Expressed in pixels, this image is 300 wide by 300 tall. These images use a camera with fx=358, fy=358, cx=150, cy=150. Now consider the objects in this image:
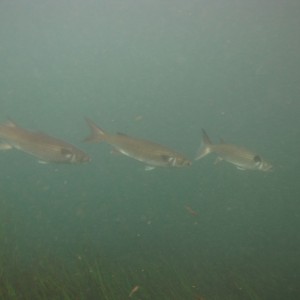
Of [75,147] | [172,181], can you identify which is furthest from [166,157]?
[172,181]

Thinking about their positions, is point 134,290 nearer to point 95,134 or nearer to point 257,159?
point 95,134

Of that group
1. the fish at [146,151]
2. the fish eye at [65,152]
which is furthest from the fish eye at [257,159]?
the fish eye at [65,152]

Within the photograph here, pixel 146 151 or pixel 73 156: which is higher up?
pixel 146 151

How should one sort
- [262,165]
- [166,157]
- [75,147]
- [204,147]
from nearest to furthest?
[75,147]
[166,157]
[262,165]
[204,147]

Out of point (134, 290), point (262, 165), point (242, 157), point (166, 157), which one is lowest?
point (134, 290)

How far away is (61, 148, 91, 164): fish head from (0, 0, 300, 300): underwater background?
1659 mm

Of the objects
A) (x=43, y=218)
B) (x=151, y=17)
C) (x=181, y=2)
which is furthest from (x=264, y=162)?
(x=151, y=17)

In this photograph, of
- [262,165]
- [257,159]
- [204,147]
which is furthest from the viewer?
[204,147]

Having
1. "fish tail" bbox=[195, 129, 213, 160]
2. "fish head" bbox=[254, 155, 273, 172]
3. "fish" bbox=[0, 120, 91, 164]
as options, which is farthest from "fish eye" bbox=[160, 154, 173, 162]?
"fish head" bbox=[254, 155, 273, 172]

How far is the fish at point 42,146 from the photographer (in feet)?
21.6

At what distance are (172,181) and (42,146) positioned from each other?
130 feet

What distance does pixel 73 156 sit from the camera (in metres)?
6.67

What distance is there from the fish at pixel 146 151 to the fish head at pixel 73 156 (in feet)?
2.36

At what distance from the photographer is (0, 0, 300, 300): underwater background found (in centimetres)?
803
